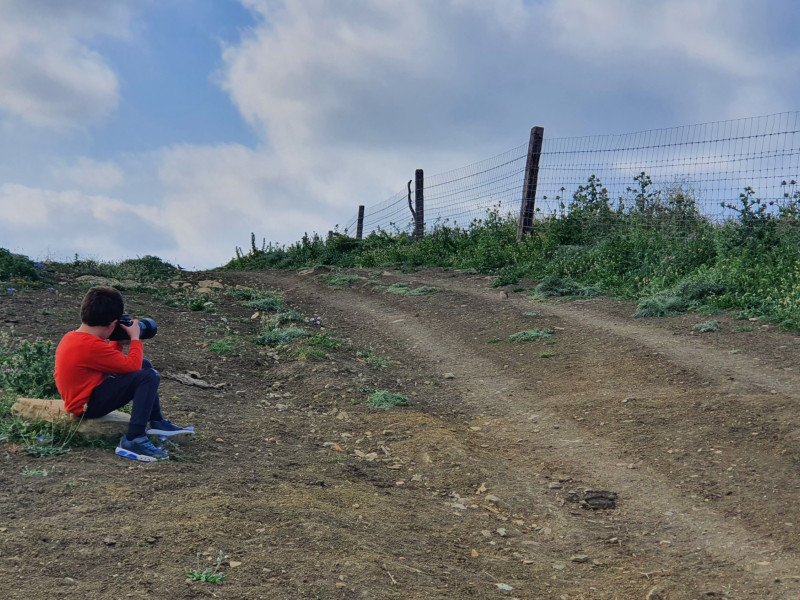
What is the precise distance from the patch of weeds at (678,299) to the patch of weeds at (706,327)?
83cm

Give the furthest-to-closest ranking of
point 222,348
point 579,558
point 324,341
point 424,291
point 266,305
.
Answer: point 424,291 < point 266,305 < point 324,341 < point 222,348 < point 579,558

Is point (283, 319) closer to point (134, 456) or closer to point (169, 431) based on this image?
point (169, 431)

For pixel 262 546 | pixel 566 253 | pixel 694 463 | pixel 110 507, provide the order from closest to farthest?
1. pixel 262 546
2. pixel 110 507
3. pixel 694 463
4. pixel 566 253

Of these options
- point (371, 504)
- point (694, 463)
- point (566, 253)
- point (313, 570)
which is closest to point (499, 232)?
point (566, 253)

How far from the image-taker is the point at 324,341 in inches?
348

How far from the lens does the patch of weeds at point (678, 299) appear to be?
9766 millimetres

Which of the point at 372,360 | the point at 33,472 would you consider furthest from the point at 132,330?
the point at 372,360

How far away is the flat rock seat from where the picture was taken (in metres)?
4.95

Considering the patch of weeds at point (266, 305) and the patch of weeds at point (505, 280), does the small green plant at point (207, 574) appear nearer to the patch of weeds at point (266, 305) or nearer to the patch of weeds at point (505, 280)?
the patch of weeds at point (266, 305)

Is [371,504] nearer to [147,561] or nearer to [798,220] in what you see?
[147,561]

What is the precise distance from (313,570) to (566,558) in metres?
1.58

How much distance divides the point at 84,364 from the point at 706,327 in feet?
22.7

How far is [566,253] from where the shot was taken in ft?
43.9

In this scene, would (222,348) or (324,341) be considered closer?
(222,348)
